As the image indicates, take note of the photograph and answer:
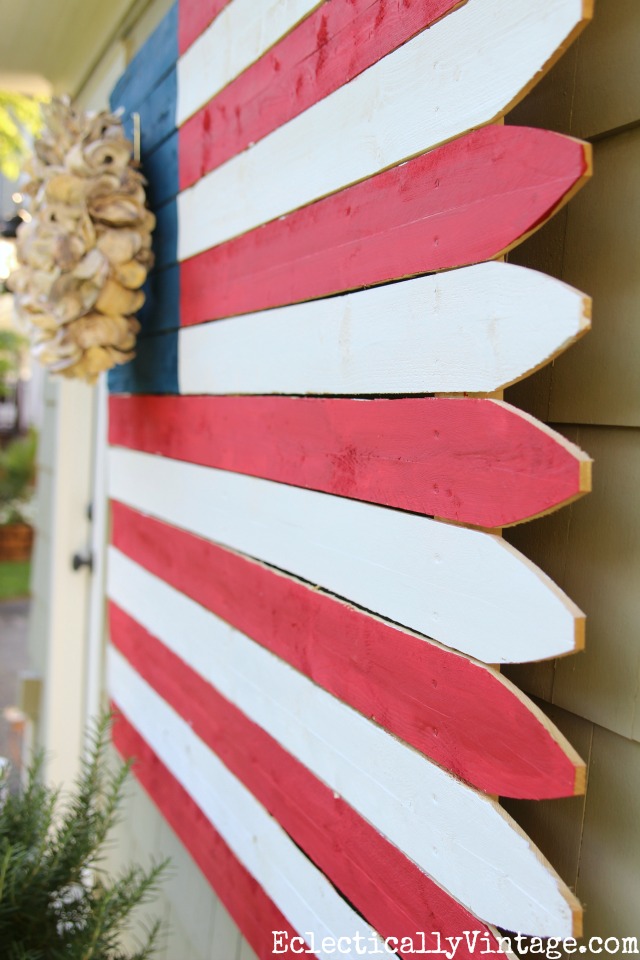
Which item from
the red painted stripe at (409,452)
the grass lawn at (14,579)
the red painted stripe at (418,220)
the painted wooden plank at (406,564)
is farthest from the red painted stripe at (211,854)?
the grass lawn at (14,579)

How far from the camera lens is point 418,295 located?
852 mm

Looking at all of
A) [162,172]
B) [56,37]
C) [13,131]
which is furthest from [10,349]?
[162,172]

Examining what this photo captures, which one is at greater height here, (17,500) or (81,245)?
(81,245)

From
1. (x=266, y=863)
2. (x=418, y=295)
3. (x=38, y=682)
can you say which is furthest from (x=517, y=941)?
(x=38, y=682)

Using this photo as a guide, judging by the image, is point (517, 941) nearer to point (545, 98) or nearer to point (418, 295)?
point (418, 295)

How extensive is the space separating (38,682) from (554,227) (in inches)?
109

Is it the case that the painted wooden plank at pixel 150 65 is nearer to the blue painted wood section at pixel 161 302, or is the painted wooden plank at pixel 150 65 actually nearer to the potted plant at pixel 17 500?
the blue painted wood section at pixel 161 302

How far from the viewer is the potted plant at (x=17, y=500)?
8.71 m

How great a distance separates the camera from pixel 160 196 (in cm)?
169

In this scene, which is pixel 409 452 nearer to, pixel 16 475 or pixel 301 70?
pixel 301 70

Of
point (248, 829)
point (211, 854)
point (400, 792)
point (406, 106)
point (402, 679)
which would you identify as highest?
point (406, 106)

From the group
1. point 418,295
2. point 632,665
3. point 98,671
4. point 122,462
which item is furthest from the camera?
point 98,671

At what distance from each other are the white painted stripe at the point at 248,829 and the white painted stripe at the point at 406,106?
87 cm

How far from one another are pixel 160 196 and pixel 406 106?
0.93 metres
